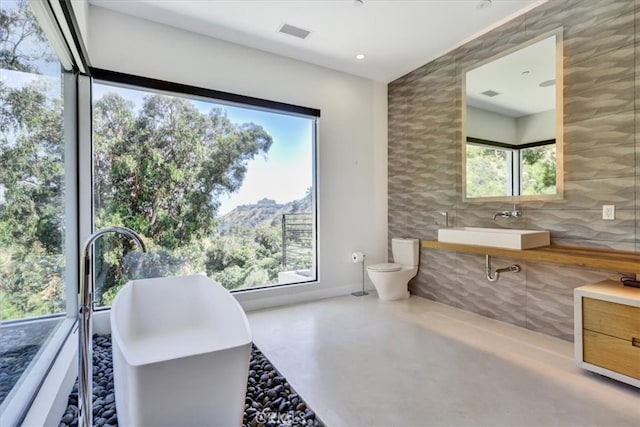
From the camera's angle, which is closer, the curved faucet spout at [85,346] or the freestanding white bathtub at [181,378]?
the curved faucet spout at [85,346]

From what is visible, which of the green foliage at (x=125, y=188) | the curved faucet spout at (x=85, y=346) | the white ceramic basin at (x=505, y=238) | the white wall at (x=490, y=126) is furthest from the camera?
the white wall at (x=490, y=126)

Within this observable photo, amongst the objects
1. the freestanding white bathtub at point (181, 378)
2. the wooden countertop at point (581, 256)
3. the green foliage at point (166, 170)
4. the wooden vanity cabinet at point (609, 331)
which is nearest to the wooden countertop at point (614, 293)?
the wooden vanity cabinet at point (609, 331)

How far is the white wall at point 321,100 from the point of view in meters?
2.95

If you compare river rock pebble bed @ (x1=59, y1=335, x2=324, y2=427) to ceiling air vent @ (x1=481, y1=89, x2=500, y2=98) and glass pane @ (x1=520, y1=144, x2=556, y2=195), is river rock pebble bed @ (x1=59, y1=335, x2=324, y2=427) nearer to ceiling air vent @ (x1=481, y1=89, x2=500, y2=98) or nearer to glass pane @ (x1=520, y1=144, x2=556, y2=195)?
glass pane @ (x1=520, y1=144, x2=556, y2=195)

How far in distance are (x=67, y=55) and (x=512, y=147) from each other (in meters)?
3.64

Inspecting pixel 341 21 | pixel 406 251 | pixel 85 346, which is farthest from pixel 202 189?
pixel 406 251

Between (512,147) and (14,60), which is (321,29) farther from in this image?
(14,60)

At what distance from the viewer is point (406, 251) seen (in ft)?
13.0

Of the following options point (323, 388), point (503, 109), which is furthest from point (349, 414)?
point (503, 109)

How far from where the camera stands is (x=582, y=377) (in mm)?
2072

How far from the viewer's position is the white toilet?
376 centimetres

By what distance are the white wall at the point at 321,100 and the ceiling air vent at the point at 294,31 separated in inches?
18.4

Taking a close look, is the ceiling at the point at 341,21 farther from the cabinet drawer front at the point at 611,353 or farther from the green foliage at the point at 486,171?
the cabinet drawer front at the point at 611,353

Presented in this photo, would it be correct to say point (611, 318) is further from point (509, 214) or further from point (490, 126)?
point (490, 126)
